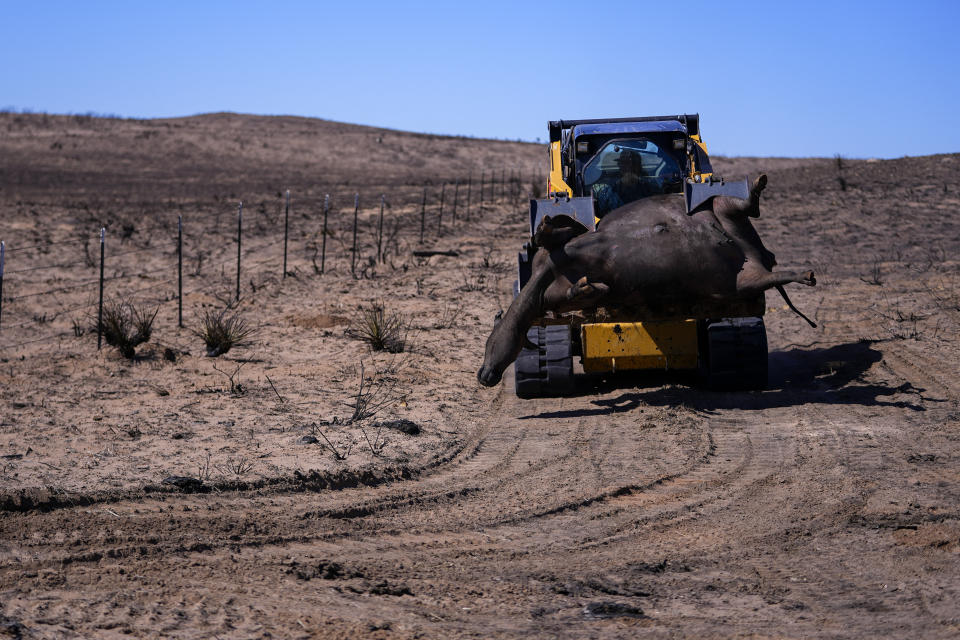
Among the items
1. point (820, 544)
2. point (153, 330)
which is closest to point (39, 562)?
point (820, 544)

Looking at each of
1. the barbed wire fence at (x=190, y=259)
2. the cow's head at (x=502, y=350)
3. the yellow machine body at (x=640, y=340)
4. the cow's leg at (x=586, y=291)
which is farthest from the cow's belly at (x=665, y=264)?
the barbed wire fence at (x=190, y=259)

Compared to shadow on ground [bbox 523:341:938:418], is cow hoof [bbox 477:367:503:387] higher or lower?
higher

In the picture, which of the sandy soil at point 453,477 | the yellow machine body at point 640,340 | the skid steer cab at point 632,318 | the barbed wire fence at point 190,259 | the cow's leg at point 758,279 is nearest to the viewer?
the sandy soil at point 453,477

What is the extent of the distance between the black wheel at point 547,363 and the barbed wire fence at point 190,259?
566 cm

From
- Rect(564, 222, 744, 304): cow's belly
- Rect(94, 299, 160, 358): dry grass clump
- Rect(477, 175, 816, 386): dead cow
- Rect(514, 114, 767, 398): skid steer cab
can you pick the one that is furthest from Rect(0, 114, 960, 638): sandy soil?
Rect(564, 222, 744, 304): cow's belly

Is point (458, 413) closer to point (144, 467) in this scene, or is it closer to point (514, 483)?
point (514, 483)

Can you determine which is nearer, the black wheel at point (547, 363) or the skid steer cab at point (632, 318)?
the skid steer cab at point (632, 318)

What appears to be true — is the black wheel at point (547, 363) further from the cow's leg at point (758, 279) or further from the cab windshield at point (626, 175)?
the cow's leg at point (758, 279)

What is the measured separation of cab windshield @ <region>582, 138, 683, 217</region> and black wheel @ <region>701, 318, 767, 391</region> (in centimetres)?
174

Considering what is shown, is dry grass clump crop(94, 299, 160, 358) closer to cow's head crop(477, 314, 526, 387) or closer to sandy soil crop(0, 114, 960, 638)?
sandy soil crop(0, 114, 960, 638)

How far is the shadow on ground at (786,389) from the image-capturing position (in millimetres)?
9383

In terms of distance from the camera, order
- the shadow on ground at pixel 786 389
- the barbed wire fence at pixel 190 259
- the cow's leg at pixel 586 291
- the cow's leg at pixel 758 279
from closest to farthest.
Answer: the cow's leg at pixel 758 279 < the cow's leg at pixel 586 291 < the shadow on ground at pixel 786 389 < the barbed wire fence at pixel 190 259

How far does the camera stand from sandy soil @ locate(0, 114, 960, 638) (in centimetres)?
468

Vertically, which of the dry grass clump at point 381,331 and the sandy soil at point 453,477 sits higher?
the dry grass clump at point 381,331
